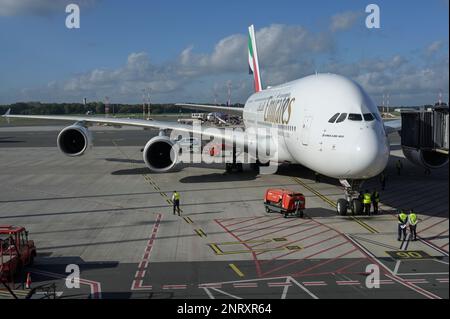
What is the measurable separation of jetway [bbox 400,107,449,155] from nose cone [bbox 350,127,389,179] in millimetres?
1798

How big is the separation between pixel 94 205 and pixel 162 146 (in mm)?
6516

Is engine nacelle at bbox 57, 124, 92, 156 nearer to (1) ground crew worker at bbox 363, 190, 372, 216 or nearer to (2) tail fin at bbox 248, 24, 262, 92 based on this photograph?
(1) ground crew worker at bbox 363, 190, 372, 216

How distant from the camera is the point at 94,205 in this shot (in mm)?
19219

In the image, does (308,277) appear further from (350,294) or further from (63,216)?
(63,216)

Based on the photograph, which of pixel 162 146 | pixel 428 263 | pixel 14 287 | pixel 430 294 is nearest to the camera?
pixel 430 294

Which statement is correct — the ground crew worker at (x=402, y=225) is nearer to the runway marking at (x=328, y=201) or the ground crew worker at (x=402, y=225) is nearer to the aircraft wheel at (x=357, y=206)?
the runway marking at (x=328, y=201)

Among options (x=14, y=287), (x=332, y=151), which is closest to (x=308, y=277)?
(x=332, y=151)

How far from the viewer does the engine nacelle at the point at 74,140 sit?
2720 cm

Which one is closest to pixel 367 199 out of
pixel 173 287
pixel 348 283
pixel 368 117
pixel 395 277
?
pixel 368 117

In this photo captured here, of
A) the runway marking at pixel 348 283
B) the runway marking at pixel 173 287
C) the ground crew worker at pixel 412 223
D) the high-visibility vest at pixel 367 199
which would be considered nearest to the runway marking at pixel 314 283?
the runway marking at pixel 348 283

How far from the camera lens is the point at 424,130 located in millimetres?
16703

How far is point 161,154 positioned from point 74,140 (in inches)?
273

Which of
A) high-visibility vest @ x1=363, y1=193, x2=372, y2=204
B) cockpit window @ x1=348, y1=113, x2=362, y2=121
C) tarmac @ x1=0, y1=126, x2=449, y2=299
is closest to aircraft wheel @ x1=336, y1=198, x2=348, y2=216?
tarmac @ x1=0, y1=126, x2=449, y2=299

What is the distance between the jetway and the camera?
14.6 meters
